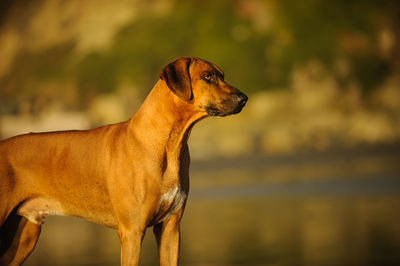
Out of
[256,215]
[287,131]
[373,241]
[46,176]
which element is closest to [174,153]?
[46,176]

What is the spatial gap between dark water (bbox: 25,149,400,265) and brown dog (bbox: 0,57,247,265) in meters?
1.94

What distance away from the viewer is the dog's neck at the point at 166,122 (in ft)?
13.2

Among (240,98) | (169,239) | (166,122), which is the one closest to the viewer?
(240,98)

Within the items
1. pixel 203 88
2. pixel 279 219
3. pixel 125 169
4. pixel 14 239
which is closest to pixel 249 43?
pixel 279 219

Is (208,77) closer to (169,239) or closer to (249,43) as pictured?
(169,239)

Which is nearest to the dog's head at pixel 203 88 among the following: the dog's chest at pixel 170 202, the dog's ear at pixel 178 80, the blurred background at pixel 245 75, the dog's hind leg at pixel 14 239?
the dog's ear at pixel 178 80

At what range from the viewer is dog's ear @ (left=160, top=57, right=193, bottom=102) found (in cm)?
389

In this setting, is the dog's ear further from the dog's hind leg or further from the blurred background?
the blurred background

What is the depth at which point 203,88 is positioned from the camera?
3.95 m

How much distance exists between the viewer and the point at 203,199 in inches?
487

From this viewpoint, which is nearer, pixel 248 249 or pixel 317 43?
pixel 248 249

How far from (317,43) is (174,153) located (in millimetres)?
13768

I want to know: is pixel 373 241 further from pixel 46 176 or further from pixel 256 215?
pixel 46 176

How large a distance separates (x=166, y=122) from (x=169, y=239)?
762mm
